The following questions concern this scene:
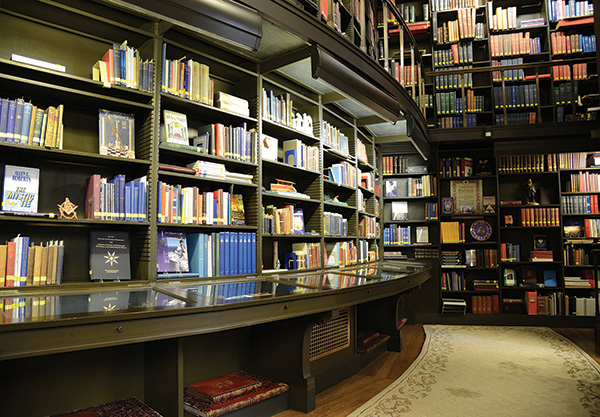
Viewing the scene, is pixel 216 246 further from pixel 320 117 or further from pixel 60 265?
pixel 320 117

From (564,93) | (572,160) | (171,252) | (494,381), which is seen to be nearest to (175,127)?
(171,252)

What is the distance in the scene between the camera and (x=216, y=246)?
120 inches

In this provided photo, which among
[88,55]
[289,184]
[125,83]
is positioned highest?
[88,55]

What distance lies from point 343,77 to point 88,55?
1.72 m

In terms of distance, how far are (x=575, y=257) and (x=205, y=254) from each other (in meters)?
5.61

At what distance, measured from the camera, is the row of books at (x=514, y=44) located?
6781mm

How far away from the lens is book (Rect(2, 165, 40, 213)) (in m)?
2.22

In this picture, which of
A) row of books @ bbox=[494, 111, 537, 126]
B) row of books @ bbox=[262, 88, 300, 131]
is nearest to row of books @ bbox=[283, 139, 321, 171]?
row of books @ bbox=[262, 88, 300, 131]

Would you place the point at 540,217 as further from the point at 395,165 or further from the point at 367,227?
the point at 367,227

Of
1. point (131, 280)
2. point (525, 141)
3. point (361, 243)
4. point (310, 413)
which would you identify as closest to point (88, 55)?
point (131, 280)

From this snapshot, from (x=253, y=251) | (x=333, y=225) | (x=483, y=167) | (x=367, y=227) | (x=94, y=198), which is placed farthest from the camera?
(x=483, y=167)

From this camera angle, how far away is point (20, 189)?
2.28m

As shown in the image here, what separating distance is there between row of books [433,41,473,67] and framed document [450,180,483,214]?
6.44 feet

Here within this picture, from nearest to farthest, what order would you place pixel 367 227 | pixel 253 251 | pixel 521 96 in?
1. pixel 253 251
2. pixel 367 227
3. pixel 521 96
